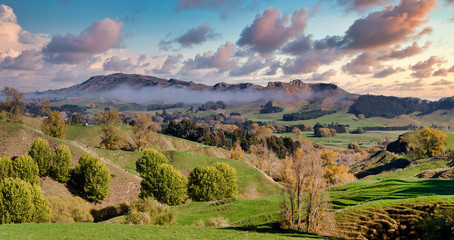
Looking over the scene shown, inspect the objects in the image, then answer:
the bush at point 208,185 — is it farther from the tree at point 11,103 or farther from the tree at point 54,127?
the tree at point 11,103

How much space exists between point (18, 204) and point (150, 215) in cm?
2182

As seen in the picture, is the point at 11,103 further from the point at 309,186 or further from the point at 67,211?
the point at 309,186

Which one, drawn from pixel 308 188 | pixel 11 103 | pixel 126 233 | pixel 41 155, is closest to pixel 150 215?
pixel 126 233

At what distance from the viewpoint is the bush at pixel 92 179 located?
201 ft

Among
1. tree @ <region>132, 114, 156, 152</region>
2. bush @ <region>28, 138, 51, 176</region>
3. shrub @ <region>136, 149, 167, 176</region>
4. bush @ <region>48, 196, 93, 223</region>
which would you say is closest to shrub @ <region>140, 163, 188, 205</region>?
shrub @ <region>136, 149, 167, 176</region>

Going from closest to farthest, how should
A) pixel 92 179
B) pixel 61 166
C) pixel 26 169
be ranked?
1. pixel 26 169
2. pixel 92 179
3. pixel 61 166

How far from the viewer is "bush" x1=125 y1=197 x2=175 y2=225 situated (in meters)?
36.1

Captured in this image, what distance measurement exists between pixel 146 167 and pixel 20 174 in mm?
27049

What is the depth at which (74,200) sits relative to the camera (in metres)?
55.1

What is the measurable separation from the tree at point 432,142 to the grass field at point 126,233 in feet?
406

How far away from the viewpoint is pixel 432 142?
116438 millimetres

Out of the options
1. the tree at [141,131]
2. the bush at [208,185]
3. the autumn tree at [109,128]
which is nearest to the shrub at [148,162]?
the bush at [208,185]

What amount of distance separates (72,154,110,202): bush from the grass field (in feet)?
107

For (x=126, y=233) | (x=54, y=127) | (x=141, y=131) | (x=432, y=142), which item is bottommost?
(x=126, y=233)
